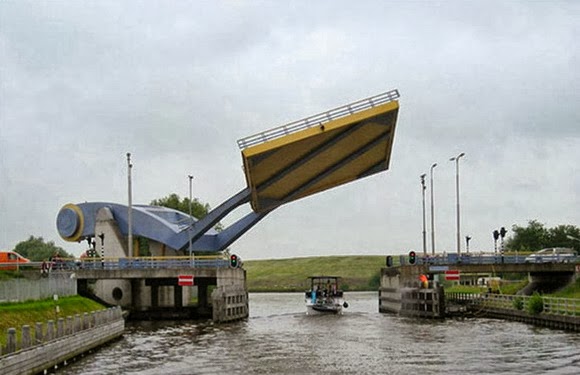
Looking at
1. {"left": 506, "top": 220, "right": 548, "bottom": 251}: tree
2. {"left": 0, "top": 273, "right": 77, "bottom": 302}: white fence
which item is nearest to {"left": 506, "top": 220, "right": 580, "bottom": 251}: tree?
{"left": 506, "top": 220, "right": 548, "bottom": 251}: tree

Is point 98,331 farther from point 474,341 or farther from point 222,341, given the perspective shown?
point 474,341

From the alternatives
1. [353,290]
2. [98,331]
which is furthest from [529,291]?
[353,290]

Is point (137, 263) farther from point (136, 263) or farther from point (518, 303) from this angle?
point (518, 303)

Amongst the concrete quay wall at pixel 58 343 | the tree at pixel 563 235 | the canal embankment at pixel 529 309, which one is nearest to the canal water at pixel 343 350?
the concrete quay wall at pixel 58 343

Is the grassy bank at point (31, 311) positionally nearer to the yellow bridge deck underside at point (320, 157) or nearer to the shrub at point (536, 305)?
the yellow bridge deck underside at point (320, 157)

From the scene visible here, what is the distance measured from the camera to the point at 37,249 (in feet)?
480

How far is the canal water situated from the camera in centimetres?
3103

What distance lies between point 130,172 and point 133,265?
7.24 meters

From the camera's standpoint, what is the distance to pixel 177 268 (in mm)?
60875

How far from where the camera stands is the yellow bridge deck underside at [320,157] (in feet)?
187

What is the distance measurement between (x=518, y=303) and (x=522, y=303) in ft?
1.61

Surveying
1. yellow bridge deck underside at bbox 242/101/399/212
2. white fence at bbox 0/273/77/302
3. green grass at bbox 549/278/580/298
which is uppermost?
yellow bridge deck underside at bbox 242/101/399/212

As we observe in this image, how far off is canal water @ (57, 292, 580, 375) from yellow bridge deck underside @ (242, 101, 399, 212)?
36.6ft

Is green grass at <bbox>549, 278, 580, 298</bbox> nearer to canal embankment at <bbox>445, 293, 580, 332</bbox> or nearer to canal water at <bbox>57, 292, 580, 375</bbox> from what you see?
canal embankment at <bbox>445, 293, 580, 332</bbox>
